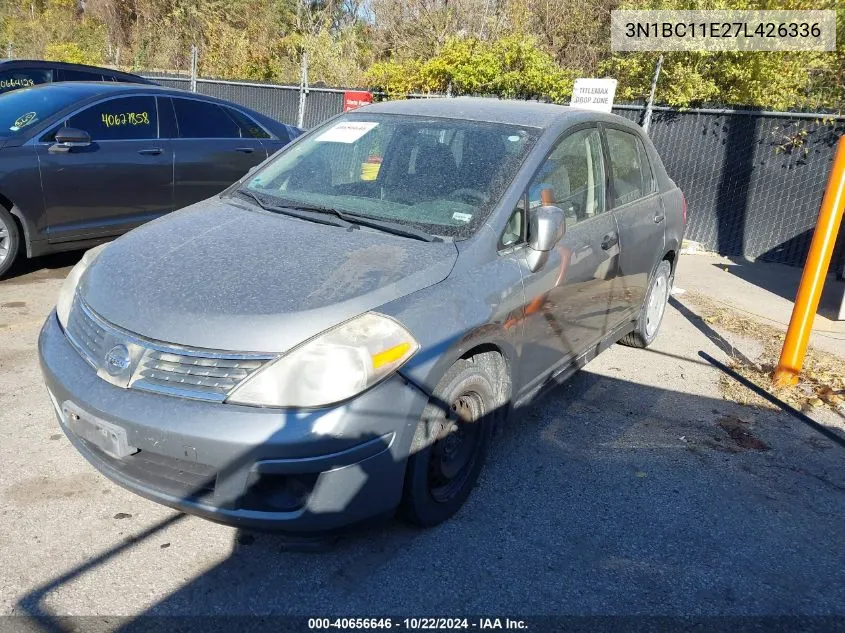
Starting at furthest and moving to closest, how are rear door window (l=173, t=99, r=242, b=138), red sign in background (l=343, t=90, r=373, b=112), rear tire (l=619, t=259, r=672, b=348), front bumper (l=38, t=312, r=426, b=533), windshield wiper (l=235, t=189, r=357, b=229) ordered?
red sign in background (l=343, t=90, r=373, b=112), rear door window (l=173, t=99, r=242, b=138), rear tire (l=619, t=259, r=672, b=348), windshield wiper (l=235, t=189, r=357, b=229), front bumper (l=38, t=312, r=426, b=533)

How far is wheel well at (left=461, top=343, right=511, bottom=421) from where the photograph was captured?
3174 millimetres

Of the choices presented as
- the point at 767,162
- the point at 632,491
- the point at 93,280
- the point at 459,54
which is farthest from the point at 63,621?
the point at 459,54

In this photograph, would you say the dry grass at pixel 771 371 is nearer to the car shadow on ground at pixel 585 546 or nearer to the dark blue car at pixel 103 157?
the car shadow on ground at pixel 585 546

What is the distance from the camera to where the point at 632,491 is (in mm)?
3697

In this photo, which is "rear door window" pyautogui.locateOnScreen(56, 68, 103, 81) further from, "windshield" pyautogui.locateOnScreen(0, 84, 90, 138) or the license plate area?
the license plate area

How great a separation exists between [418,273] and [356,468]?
0.85 meters

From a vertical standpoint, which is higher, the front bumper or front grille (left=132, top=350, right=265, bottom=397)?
front grille (left=132, top=350, right=265, bottom=397)

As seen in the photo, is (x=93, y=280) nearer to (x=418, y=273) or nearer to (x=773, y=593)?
(x=418, y=273)

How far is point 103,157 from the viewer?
253 inches

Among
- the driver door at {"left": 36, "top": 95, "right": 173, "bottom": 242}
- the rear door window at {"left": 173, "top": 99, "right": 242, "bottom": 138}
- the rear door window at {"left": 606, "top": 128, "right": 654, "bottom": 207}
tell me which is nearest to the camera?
the rear door window at {"left": 606, "top": 128, "right": 654, "bottom": 207}

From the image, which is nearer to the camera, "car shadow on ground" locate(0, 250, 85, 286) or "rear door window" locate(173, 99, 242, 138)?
"car shadow on ground" locate(0, 250, 85, 286)

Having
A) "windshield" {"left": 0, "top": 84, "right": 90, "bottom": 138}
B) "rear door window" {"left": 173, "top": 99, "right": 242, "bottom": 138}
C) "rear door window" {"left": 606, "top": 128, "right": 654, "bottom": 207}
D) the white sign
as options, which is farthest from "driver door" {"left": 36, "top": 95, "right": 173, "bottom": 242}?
the white sign

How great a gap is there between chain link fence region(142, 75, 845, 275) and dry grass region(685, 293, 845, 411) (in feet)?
8.51

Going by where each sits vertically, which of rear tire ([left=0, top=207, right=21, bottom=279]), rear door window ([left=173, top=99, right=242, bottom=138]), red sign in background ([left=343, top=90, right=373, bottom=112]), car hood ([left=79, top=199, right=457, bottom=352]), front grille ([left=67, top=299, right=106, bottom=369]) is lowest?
rear tire ([left=0, top=207, right=21, bottom=279])
